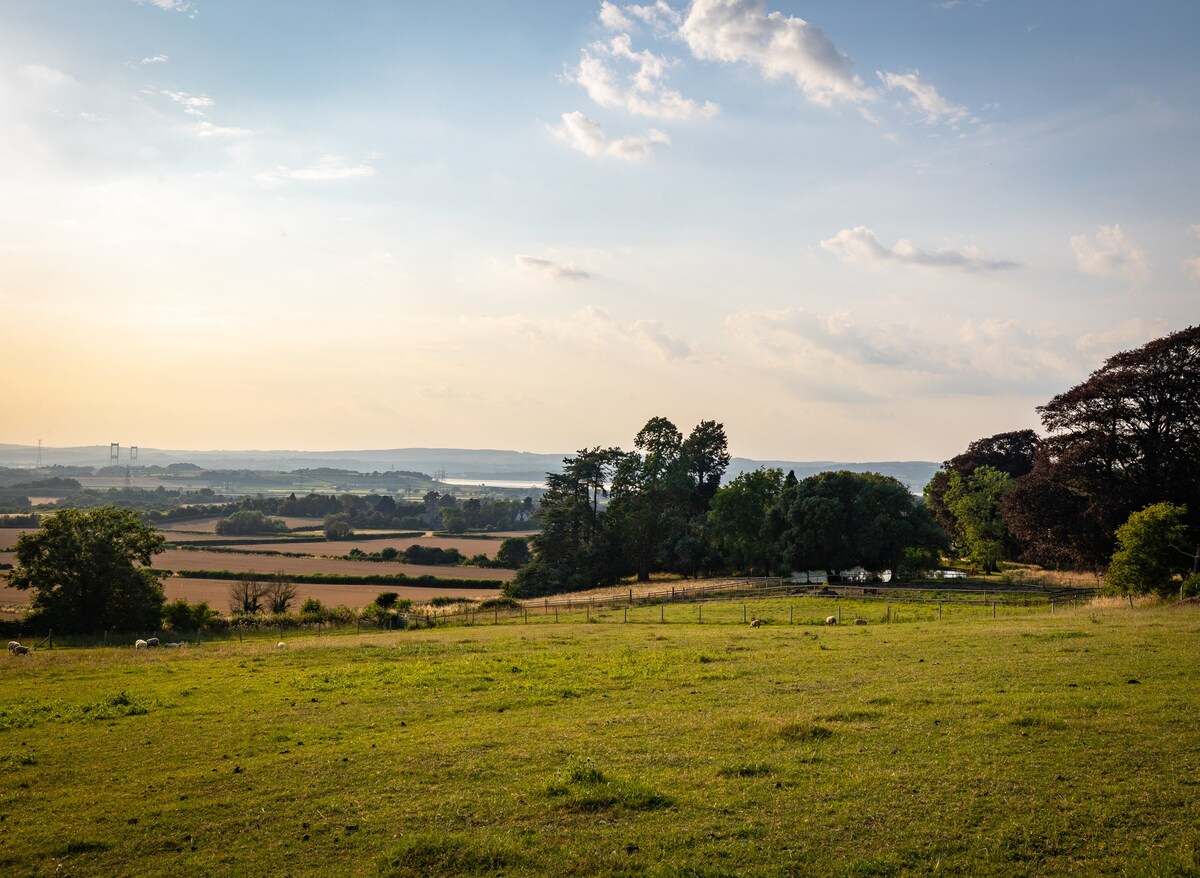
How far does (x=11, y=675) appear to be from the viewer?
103 feet

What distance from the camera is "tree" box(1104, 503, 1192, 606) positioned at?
43.2 meters

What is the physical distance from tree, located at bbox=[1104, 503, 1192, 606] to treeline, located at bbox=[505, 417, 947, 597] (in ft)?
101

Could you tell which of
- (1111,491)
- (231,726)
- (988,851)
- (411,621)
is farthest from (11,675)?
(1111,491)

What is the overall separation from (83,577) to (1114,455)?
70.4 m

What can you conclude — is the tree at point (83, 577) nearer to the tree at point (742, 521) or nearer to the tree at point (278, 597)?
the tree at point (278, 597)

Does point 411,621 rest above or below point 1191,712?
below

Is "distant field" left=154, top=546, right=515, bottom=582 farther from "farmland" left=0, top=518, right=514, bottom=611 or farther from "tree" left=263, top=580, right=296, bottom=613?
"tree" left=263, top=580, right=296, bottom=613

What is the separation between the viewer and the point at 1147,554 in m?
43.3

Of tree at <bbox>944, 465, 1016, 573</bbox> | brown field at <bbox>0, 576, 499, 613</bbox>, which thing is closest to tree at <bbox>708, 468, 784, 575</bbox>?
tree at <bbox>944, 465, 1016, 573</bbox>

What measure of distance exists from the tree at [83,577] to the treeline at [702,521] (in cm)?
4345

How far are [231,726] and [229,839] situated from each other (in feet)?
30.1

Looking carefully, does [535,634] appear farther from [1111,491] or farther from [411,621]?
[1111,491]

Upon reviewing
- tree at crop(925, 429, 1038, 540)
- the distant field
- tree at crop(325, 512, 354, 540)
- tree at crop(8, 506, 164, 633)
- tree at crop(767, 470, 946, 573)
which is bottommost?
the distant field

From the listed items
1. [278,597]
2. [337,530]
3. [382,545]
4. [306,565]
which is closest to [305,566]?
[306,565]
